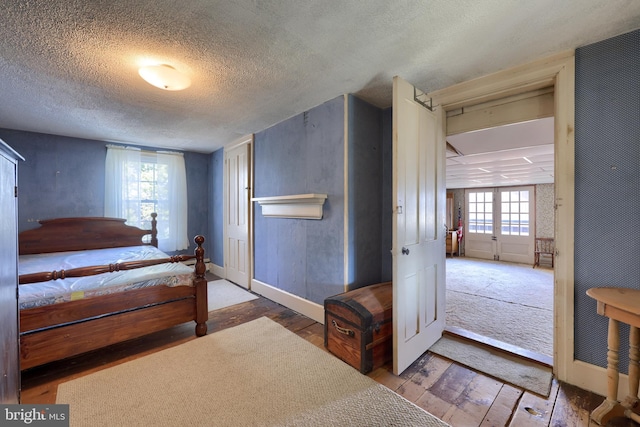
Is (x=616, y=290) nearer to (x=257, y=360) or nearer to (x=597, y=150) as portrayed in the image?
(x=597, y=150)

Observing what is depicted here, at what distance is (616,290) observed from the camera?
146 centimetres

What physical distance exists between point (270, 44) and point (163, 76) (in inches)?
33.3

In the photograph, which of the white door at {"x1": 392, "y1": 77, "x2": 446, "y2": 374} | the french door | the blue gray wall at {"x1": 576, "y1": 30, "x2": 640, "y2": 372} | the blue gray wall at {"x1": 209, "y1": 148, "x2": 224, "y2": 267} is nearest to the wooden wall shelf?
the white door at {"x1": 392, "y1": 77, "x2": 446, "y2": 374}

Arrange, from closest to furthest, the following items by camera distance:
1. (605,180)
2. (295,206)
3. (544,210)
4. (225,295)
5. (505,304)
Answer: (605,180)
(295,206)
(505,304)
(225,295)
(544,210)

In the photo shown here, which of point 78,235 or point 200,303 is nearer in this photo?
point 200,303

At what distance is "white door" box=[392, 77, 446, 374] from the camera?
5.86 ft

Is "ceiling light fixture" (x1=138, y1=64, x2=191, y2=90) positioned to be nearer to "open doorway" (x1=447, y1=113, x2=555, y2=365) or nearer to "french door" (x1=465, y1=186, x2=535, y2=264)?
"open doorway" (x1=447, y1=113, x2=555, y2=365)

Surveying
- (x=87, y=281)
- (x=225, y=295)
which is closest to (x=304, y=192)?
(x=225, y=295)

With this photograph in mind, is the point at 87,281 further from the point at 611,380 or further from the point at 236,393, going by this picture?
the point at 611,380

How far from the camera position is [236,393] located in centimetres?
167

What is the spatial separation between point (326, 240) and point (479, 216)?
21.6 feet

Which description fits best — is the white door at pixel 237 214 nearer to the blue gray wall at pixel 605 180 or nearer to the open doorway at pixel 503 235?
the open doorway at pixel 503 235

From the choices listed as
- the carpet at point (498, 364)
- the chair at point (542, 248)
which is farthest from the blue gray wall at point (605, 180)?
the chair at point (542, 248)

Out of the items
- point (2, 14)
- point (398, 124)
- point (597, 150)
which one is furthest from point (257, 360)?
point (597, 150)
